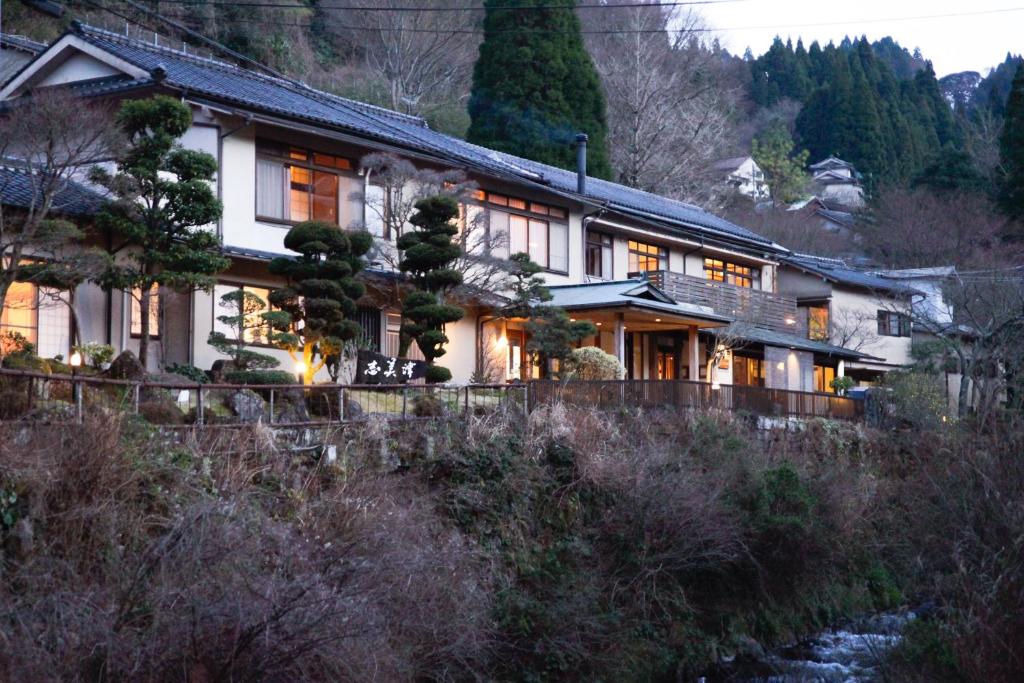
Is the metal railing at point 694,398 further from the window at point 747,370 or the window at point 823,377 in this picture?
the window at point 823,377

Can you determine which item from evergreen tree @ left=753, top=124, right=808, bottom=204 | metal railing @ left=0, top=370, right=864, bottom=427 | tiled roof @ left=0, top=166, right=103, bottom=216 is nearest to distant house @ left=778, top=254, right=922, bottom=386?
metal railing @ left=0, top=370, right=864, bottom=427

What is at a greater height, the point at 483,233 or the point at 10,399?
the point at 483,233

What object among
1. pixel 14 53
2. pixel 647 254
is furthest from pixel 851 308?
pixel 14 53

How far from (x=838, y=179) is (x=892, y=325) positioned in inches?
1180

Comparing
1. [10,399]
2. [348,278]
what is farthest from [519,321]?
[10,399]

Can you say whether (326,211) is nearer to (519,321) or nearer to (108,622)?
(519,321)

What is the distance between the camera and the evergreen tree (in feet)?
218

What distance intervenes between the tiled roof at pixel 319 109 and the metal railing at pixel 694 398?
7.73 m

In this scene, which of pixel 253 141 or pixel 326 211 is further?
pixel 326 211

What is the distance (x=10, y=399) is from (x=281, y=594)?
15.0ft

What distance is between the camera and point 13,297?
67.4 feet

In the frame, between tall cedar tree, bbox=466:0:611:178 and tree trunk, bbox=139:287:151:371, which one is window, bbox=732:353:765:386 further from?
tree trunk, bbox=139:287:151:371

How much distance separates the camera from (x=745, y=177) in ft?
229

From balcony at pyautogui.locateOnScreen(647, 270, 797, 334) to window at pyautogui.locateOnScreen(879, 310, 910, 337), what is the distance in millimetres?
6514
